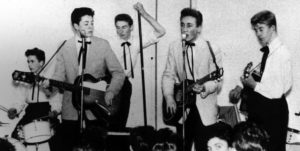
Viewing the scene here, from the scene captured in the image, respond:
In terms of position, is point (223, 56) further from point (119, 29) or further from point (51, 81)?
point (51, 81)

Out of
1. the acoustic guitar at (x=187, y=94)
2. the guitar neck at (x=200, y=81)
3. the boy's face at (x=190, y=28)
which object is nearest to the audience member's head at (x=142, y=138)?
the acoustic guitar at (x=187, y=94)

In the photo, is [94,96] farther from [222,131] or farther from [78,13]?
[222,131]

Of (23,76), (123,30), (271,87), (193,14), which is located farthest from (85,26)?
(271,87)

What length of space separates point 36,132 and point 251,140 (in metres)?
1.91

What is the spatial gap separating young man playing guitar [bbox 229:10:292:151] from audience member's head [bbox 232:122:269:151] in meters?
0.38

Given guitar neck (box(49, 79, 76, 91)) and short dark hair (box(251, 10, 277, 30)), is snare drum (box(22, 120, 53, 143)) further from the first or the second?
short dark hair (box(251, 10, 277, 30))

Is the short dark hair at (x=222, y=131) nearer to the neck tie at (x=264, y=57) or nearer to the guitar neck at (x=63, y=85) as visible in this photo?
the neck tie at (x=264, y=57)

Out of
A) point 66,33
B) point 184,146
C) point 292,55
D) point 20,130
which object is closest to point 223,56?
point 292,55

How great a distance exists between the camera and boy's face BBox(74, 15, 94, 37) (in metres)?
5.13

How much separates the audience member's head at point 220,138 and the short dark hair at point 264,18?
1012mm

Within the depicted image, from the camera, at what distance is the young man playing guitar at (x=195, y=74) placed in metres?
5.01

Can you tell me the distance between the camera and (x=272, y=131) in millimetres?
4832

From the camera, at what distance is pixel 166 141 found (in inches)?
187

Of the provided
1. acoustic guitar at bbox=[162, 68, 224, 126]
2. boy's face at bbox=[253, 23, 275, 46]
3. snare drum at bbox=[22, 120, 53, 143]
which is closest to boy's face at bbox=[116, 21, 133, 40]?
acoustic guitar at bbox=[162, 68, 224, 126]
